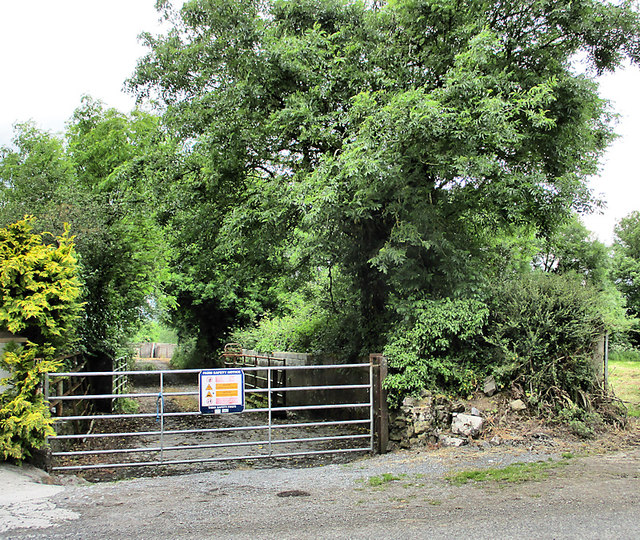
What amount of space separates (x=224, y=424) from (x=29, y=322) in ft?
21.0

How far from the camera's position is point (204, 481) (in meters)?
6.17

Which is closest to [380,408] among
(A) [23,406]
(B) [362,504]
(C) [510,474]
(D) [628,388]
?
(C) [510,474]

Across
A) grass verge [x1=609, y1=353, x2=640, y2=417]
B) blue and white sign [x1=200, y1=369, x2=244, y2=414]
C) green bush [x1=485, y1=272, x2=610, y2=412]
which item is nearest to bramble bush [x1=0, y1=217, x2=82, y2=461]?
blue and white sign [x1=200, y1=369, x2=244, y2=414]

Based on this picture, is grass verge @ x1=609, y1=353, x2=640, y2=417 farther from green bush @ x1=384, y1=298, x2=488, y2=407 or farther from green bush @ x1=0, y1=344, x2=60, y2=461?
green bush @ x1=0, y1=344, x2=60, y2=461

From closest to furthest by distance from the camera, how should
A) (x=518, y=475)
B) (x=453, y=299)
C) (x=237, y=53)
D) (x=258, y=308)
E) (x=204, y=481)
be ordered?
(x=518, y=475) < (x=204, y=481) < (x=453, y=299) < (x=237, y=53) < (x=258, y=308)

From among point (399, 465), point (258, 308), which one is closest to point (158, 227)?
point (399, 465)

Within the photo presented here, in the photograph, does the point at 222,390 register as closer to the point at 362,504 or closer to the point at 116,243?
the point at 362,504

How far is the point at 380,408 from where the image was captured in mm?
7648

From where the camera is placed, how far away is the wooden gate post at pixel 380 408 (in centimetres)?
760

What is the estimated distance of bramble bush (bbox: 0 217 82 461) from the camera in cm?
611

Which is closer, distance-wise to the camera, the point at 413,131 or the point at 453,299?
the point at 413,131

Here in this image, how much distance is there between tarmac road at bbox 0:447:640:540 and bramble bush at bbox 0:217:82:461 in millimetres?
528

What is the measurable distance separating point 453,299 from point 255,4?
7.44 m

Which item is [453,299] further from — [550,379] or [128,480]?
[128,480]
